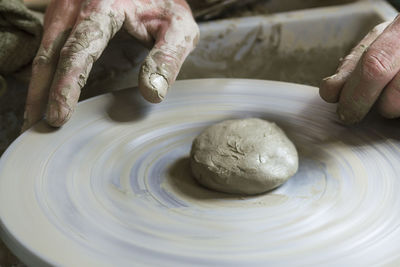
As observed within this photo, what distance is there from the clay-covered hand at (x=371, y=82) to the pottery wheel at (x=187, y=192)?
57mm

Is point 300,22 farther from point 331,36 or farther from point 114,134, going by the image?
point 114,134

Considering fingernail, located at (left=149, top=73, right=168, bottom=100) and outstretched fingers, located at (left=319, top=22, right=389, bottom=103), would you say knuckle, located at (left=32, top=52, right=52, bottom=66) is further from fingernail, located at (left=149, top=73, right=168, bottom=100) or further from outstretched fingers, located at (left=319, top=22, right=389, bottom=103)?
outstretched fingers, located at (left=319, top=22, right=389, bottom=103)

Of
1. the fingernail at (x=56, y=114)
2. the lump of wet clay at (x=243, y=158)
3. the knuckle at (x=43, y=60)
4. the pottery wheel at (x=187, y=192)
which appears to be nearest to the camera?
the pottery wheel at (x=187, y=192)

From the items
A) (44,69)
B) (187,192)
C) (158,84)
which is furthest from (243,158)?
(44,69)

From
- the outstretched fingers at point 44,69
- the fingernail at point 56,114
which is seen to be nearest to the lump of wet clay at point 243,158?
the fingernail at point 56,114

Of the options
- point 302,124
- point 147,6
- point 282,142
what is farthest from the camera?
point 147,6

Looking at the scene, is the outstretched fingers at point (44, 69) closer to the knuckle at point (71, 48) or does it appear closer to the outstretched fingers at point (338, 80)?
the knuckle at point (71, 48)

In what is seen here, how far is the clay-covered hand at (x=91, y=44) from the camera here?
1076 mm

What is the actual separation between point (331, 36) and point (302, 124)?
2.28 feet

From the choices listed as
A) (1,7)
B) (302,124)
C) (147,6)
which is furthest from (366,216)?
(1,7)

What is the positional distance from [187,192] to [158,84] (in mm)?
279

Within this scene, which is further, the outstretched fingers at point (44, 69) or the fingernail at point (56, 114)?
the outstretched fingers at point (44, 69)

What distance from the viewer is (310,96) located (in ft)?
4.04

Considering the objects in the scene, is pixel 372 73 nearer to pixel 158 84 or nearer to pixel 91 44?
pixel 158 84
